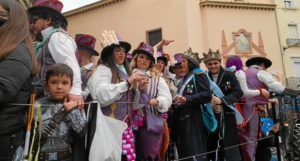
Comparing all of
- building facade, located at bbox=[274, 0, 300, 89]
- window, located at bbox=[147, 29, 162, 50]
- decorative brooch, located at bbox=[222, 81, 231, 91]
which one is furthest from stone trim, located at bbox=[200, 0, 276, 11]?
decorative brooch, located at bbox=[222, 81, 231, 91]

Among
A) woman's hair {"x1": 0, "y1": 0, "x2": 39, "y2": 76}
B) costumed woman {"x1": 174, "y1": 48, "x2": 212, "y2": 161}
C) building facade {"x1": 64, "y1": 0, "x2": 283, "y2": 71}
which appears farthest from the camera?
building facade {"x1": 64, "y1": 0, "x2": 283, "y2": 71}

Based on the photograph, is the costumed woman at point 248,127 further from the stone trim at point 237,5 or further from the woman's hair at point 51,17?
the stone trim at point 237,5

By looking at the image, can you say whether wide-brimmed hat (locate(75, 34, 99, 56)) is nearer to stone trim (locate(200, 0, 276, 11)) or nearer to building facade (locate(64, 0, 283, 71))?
building facade (locate(64, 0, 283, 71))

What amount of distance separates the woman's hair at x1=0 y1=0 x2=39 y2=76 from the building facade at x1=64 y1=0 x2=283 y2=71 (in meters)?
17.0

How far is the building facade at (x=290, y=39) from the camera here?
2328cm

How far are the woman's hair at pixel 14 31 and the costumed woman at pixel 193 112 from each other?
2029mm

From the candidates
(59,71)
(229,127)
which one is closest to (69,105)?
(59,71)

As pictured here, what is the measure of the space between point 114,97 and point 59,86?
616 mm

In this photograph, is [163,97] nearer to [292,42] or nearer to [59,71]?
[59,71]

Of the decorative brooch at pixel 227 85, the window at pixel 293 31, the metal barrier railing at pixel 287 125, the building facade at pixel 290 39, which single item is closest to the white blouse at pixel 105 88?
the decorative brooch at pixel 227 85

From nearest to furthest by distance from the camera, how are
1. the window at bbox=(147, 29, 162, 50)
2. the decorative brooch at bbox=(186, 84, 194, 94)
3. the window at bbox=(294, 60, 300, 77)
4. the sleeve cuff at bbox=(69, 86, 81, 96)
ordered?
the sleeve cuff at bbox=(69, 86, 81, 96) < the decorative brooch at bbox=(186, 84, 194, 94) < the window at bbox=(147, 29, 162, 50) < the window at bbox=(294, 60, 300, 77)

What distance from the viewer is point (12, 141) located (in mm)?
2006

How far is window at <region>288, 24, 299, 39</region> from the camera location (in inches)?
966

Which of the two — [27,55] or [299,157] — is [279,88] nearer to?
[299,157]
